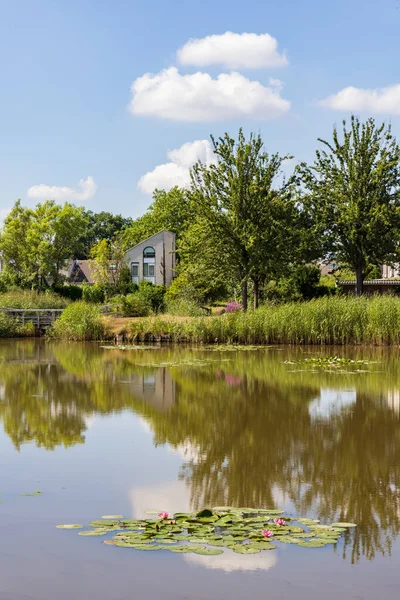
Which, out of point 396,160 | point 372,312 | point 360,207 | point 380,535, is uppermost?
point 396,160

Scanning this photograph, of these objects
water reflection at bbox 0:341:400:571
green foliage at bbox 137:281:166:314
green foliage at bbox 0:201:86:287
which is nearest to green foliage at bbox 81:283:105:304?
green foliage at bbox 0:201:86:287

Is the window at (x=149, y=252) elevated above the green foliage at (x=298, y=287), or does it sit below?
above

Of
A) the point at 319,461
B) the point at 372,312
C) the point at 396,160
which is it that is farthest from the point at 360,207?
the point at 319,461

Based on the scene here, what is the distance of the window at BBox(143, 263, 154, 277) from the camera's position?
221 ft

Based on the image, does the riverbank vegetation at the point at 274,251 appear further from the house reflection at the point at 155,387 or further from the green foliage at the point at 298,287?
the house reflection at the point at 155,387

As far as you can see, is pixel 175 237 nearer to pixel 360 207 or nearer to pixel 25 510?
pixel 360 207

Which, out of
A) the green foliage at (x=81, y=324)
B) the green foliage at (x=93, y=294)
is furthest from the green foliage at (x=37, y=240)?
the green foliage at (x=81, y=324)

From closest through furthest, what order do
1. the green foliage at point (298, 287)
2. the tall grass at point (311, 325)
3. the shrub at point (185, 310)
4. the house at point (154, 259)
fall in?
the tall grass at point (311, 325)
the shrub at point (185, 310)
the green foliage at point (298, 287)
the house at point (154, 259)

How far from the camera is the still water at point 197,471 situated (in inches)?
231

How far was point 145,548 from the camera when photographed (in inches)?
247

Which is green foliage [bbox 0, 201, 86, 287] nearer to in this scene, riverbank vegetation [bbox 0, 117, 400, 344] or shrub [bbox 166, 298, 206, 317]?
riverbank vegetation [bbox 0, 117, 400, 344]

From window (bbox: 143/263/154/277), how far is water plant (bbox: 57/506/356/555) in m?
60.4

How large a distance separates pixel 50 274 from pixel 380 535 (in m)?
54.9

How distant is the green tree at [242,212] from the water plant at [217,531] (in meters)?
28.5
